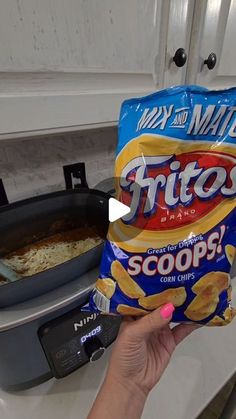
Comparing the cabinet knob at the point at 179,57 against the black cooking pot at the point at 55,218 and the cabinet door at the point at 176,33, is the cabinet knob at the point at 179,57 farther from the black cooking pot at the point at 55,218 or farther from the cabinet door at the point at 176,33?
the black cooking pot at the point at 55,218

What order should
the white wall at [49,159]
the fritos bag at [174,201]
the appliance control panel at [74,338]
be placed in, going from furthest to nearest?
the white wall at [49,159] → the appliance control panel at [74,338] → the fritos bag at [174,201]

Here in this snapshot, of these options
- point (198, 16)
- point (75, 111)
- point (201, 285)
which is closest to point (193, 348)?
point (201, 285)

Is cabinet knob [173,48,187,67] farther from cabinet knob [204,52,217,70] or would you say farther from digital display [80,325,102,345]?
digital display [80,325,102,345]

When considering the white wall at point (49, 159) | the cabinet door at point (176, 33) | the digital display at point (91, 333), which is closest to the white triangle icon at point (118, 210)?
the digital display at point (91, 333)

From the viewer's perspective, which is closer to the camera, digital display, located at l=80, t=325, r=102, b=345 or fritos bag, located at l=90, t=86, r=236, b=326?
fritos bag, located at l=90, t=86, r=236, b=326

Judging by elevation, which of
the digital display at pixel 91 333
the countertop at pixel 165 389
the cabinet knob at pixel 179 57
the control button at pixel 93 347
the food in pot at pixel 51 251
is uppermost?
the cabinet knob at pixel 179 57

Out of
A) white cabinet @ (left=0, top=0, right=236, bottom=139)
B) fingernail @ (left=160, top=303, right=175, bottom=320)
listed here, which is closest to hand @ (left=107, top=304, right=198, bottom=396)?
fingernail @ (left=160, top=303, right=175, bottom=320)
